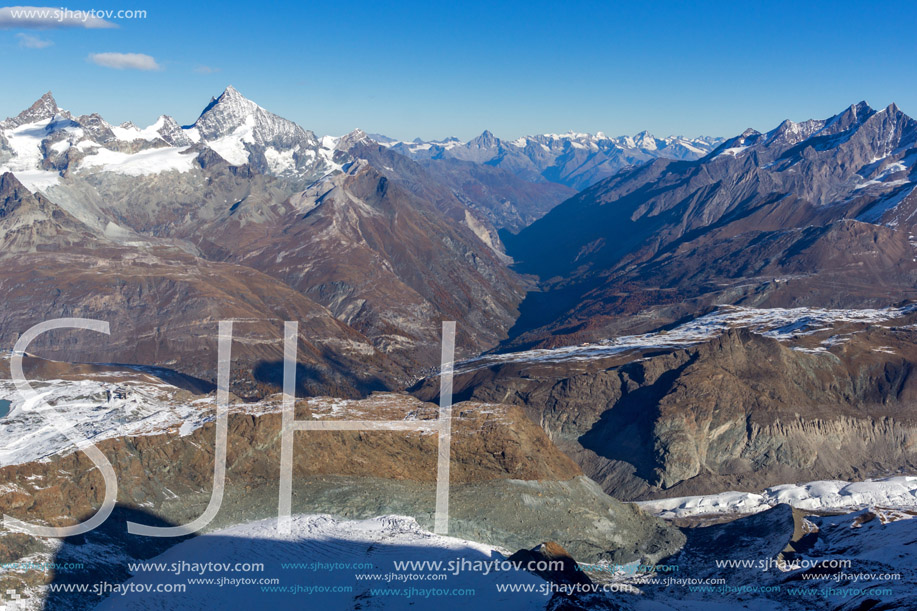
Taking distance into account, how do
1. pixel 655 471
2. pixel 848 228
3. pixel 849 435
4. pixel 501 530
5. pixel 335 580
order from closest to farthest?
1. pixel 335 580
2. pixel 501 530
3. pixel 655 471
4. pixel 849 435
5. pixel 848 228

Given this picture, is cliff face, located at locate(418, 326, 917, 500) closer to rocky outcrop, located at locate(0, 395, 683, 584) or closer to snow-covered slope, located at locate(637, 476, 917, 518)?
snow-covered slope, located at locate(637, 476, 917, 518)

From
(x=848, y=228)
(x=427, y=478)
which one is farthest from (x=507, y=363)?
(x=848, y=228)

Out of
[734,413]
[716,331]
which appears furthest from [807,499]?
[716,331]

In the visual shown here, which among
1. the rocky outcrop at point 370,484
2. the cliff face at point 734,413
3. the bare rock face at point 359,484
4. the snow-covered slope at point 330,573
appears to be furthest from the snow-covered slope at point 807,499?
the snow-covered slope at point 330,573

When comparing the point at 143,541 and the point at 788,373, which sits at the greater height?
the point at 788,373

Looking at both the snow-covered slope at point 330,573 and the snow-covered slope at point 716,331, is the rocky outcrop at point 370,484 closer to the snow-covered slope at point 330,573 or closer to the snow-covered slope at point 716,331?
the snow-covered slope at point 330,573

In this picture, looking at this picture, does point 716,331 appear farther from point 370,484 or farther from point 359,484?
Result: point 359,484

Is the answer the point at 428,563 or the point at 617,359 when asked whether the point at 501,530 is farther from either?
the point at 617,359

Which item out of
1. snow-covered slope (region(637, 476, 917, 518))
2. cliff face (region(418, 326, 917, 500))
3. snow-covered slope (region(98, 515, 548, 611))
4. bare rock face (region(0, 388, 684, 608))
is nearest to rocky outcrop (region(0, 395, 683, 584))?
bare rock face (region(0, 388, 684, 608))
